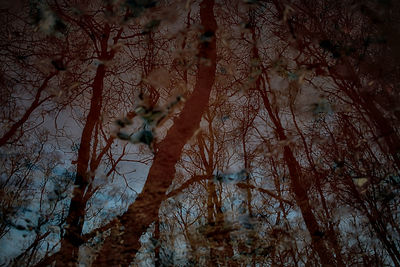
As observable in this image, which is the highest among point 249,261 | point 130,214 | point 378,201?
point 130,214

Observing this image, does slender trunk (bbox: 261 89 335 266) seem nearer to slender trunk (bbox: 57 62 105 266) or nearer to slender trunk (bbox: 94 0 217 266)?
slender trunk (bbox: 94 0 217 266)

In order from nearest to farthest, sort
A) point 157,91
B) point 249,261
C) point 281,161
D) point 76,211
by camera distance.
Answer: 1. point 249,261
2. point 76,211
3. point 157,91
4. point 281,161

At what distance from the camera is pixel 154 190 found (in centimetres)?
177

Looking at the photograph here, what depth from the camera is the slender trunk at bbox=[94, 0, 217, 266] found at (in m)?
1.63

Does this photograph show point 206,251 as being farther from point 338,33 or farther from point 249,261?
point 338,33

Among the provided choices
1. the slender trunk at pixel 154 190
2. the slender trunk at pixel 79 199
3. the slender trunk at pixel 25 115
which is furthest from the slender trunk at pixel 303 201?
the slender trunk at pixel 25 115

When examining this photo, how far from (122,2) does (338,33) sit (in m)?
1.87

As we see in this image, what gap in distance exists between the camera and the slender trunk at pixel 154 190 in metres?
1.63

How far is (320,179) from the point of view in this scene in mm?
2492

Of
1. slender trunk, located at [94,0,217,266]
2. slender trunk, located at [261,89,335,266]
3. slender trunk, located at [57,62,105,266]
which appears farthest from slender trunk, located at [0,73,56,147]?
slender trunk, located at [261,89,335,266]

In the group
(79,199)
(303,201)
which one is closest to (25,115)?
(79,199)

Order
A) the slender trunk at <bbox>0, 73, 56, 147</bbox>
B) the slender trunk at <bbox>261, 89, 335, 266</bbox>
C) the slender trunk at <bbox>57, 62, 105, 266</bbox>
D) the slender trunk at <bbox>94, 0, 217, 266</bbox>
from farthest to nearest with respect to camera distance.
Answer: the slender trunk at <bbox>0, 73, 56, 147</bbox> → the slender trunk at <bbox>261, 89, 335, 266</bbox> → the slender trunk at <bbox>57, 62, 105, 266</bbox> → the slender trunk at <bbox>94, 0, 217, 266</bbox>

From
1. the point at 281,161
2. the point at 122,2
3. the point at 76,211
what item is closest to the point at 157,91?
the point at 122,2

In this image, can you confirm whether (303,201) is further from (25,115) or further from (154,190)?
(25,115)
